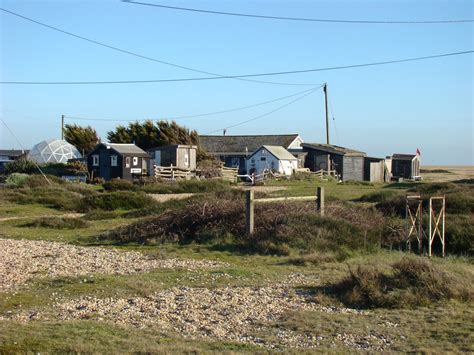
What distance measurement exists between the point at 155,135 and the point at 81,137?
1042cm

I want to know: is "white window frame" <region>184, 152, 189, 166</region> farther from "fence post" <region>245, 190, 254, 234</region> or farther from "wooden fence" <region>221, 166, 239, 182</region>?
"fence post" <region>245, 190, 254, 234</region>

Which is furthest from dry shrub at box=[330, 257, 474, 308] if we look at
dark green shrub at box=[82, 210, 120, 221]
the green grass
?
dark green shrub at box=[82, 210, 120, 221]

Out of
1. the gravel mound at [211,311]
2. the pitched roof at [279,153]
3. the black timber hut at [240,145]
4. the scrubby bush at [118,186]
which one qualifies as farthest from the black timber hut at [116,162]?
the gravel mound at [211,311]

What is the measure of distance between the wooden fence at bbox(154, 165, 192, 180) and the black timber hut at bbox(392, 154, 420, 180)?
81.6ft

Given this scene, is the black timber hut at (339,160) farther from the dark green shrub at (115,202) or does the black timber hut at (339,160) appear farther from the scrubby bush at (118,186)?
the dark green shrub at (115,202)

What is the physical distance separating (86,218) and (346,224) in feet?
42.5

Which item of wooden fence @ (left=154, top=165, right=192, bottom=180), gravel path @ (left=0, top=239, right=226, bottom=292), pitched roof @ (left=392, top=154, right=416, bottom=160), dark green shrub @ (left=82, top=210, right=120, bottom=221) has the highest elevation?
pitched roof @ (left=392, top=154, right=416, bottom=160)

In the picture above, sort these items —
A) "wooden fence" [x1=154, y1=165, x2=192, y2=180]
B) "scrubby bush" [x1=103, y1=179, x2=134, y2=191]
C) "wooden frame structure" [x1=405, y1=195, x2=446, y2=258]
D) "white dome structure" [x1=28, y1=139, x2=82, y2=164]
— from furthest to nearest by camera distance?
"white dome structure" [x1=28, y1=139, x2=82, y2=164] → "wooden fence" [x1=154, y1=165, x2=192, y2=180] → "scrubby bush" [x1=103, y1=179, x2=134, y2=191] → "wooden frame structure" [x1=405, y1=195, x2=446, y2=258]

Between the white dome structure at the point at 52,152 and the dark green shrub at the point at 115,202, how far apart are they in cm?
3889

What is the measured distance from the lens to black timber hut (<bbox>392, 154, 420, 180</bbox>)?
69.8 m

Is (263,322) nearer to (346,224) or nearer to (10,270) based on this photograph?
(10,270)

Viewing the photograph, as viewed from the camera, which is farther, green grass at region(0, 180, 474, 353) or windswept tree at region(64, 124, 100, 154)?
windswept tree at region(64, 124, 100, 154)

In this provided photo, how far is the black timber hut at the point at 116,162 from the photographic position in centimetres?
5591

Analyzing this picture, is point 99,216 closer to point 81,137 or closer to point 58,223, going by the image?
point 58,223
